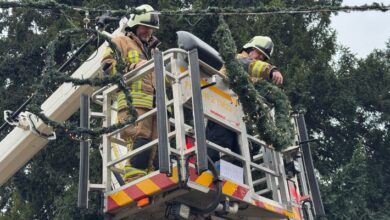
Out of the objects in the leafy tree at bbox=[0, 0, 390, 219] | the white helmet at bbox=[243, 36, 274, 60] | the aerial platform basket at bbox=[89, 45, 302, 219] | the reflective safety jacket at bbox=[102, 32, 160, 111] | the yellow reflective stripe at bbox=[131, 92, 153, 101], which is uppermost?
the leafy tree at bbox=[0, 0, 390, 219]

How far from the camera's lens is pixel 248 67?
6371mm

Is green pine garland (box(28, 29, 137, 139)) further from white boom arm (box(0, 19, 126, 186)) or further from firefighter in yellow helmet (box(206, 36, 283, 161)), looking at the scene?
white boom arm (box(0, 19, 126, 186))

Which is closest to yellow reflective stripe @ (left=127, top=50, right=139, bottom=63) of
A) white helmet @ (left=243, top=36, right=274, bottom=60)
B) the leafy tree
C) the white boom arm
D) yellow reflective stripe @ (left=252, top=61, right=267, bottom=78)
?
yellow reflective stripe @ (left=252, top=61, right=267, bottom=78)

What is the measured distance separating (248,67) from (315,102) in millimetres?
7450

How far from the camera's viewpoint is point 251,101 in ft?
18.1

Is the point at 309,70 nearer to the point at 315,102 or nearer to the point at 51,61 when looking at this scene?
the point at 315,102

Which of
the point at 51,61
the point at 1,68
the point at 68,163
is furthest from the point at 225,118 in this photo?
the point at 1,68

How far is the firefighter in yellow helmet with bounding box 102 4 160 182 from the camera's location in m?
5.52

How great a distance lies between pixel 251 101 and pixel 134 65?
1059mm

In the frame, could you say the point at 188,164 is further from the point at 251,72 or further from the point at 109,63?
the point at 251,72

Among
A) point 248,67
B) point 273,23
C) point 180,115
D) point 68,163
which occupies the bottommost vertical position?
point 180,115

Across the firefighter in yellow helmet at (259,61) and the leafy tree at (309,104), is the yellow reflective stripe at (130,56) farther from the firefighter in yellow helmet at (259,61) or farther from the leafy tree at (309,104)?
the leafy tree at (309,104)

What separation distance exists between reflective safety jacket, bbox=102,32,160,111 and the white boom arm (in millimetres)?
1517

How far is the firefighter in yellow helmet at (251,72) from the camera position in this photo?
19.1ft
